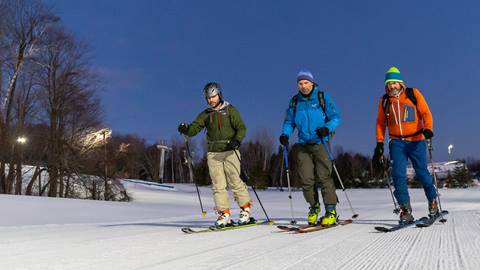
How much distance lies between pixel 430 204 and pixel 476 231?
1.31m

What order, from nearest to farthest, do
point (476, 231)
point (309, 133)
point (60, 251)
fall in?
point (60, 251)
point (476, 231)
point (309, 133)

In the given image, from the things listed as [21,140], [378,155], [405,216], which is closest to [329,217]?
[405,216]

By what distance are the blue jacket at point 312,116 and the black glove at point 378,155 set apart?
0.53m

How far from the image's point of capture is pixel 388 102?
5113 millimetres

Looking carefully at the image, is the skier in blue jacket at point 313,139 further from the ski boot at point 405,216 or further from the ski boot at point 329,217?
the ski boot at point 405,216

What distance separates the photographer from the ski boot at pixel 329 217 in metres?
4.92

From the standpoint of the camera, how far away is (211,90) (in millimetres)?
5629

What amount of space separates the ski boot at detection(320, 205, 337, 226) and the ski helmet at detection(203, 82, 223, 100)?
76.4 inches

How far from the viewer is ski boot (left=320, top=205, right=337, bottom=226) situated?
4922mm

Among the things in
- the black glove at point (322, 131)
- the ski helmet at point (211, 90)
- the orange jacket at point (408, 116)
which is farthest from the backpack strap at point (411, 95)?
the ski helmet at point (211, 90)

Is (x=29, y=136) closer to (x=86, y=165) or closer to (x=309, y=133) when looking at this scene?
(x=86, y=165)

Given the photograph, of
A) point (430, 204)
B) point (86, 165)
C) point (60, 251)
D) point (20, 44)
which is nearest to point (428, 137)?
point (430, 204)

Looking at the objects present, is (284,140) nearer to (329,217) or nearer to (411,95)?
(329,217)

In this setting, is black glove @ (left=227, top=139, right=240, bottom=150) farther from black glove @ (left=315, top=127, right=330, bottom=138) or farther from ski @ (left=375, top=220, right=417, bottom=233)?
ski @ (left=375, top=220, right=417, bottom=233)
